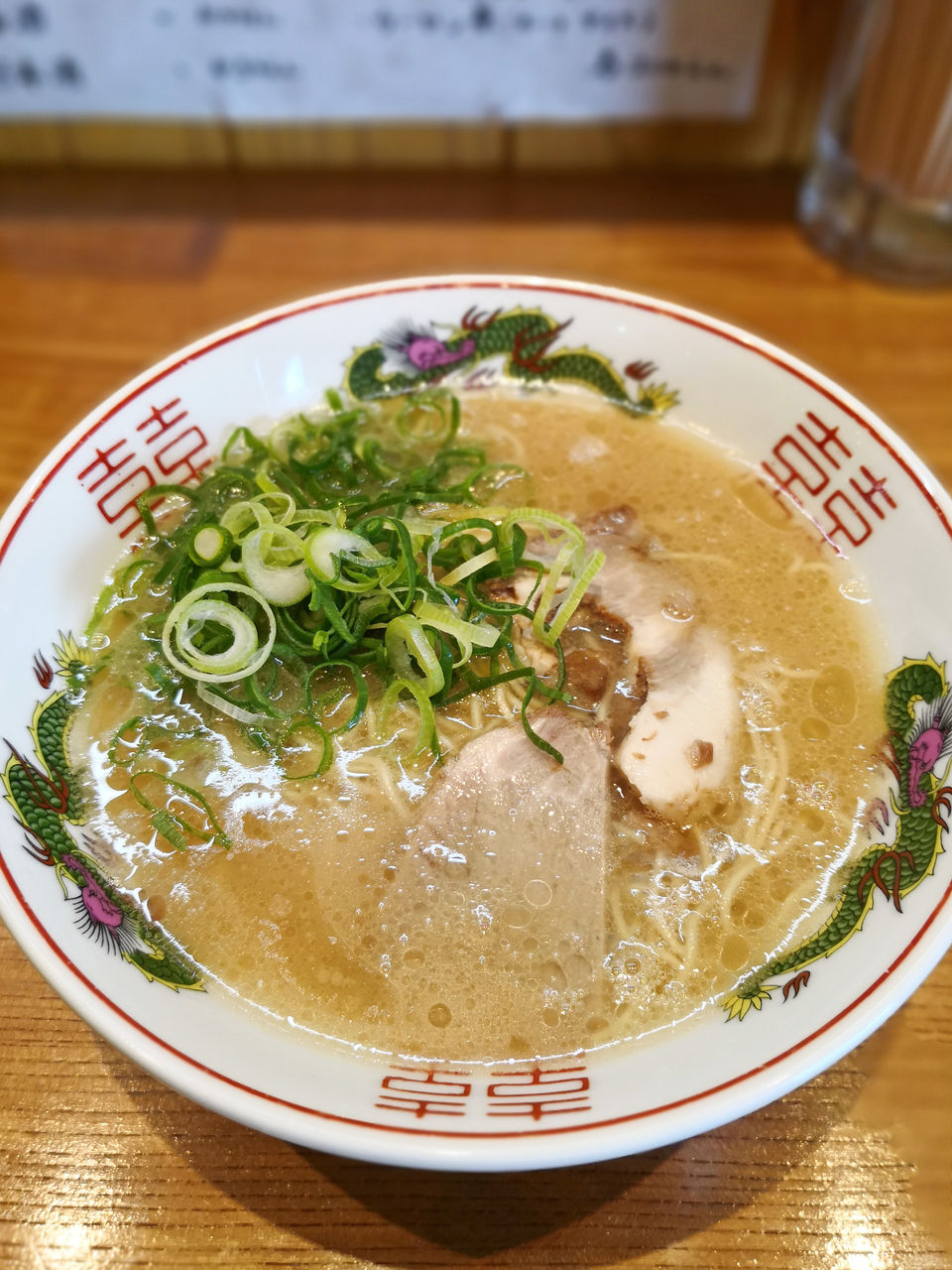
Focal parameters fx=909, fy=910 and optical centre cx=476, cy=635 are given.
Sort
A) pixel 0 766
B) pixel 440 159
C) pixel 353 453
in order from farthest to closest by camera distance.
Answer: pixel 440 159 < pixel 353 453 < pixel 0 766

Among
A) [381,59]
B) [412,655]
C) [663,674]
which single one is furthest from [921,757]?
[381,59]

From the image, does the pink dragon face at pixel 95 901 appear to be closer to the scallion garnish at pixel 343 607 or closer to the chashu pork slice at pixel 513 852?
the scallion garnish at pixel 343 607

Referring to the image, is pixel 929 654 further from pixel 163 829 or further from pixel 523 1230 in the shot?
pixel 163 829

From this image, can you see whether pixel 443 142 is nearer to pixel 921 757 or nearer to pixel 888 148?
pixel 888 148

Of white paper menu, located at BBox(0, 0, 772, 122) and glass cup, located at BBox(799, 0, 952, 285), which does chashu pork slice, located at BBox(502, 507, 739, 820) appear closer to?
glass cup, located at BBox(799, 0, 952, 285)

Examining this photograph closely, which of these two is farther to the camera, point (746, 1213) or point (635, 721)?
point (635, 721)

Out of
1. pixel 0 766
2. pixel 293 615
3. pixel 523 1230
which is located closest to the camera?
pixel 523 1230

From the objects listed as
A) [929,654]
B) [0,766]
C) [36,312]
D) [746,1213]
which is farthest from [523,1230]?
[36,312]

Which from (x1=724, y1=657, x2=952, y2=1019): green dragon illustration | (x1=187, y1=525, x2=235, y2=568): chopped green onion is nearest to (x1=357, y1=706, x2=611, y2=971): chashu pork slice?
(x1=724, y1=657, x2=952, y2=1019): green dragon illustration
